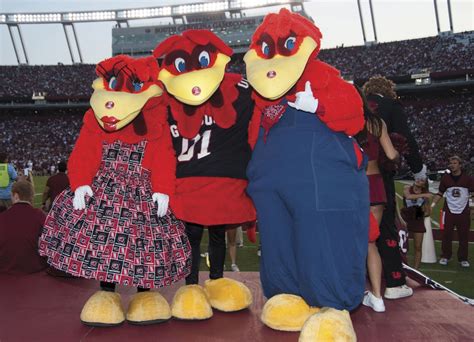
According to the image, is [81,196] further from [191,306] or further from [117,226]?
[191,306]

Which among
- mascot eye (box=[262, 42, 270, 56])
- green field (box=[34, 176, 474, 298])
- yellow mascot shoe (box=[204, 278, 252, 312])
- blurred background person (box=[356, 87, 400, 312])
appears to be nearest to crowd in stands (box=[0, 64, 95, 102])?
green field (box=[34, 176, 474, 298])

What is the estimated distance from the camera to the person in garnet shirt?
14.4ft

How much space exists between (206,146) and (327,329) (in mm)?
1261

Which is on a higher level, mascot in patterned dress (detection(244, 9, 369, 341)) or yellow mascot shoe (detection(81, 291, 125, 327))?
mascot in patterned dress (detection(244, 9, 369, 341))

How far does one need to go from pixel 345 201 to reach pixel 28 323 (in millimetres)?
1911

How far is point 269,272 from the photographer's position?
9.40 ft

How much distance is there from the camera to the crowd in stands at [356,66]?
3328 cm

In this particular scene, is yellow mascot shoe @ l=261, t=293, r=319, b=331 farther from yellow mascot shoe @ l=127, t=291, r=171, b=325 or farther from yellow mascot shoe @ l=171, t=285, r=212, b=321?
yellow mascot shoe @ l=127, t=291, r=171, b=325

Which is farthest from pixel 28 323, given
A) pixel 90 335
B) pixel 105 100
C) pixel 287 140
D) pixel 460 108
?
pixel 460 108

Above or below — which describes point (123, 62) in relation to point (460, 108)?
above

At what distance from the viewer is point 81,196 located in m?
2.75

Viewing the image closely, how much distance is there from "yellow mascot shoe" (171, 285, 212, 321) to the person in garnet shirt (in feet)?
6.93

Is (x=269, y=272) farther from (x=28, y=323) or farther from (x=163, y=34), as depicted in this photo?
(x=163, y=34)

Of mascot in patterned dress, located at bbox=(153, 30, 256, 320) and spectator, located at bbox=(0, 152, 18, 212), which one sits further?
spectator, located at bbox=(0, 152, 18, 212)
